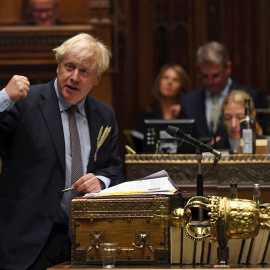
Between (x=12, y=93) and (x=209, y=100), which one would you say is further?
(x=209, y=100)

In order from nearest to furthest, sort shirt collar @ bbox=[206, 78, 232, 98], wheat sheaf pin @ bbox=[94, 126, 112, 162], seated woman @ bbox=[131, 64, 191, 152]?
wheat sheaf pin @ bbox=[94, 126, 112, 162], shirt collar @ bbox=[206, 78, 232, 98], seated woman @ bbox=[131, 64, 191, 152]

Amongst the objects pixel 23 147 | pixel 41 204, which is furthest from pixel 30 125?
pixel 41 204

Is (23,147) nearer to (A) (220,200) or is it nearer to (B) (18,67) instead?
(A) (220,200)

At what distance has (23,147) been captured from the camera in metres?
3.90

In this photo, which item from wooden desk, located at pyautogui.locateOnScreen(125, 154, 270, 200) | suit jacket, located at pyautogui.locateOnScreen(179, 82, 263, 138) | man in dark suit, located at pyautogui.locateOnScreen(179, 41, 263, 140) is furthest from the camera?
man in dark suit, located at pyautogui.locateOnScreen(179, 41, 263, 140)

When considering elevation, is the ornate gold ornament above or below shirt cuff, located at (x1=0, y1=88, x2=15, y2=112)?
below

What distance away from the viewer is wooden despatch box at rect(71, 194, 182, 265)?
3.62m

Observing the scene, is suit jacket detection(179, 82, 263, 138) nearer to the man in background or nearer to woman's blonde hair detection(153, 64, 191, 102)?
woman's blonde hair detection(153, 64, 191, 102)

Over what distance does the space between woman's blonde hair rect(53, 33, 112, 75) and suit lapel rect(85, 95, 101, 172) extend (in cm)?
20

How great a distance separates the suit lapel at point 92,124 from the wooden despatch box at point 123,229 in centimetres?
40

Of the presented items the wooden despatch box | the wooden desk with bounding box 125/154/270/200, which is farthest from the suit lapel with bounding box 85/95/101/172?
the wooden desk with bounding box 125/154/270/200

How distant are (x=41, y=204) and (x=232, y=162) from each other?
5.11 feet

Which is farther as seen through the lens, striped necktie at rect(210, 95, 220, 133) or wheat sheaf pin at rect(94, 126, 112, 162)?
striped necktie at rect(210, 95, 220, 133)

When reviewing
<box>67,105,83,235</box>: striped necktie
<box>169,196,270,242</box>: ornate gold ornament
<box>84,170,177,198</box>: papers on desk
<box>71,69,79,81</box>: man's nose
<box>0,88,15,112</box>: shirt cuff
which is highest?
<box>71,69,79,81</box>: man's nose
